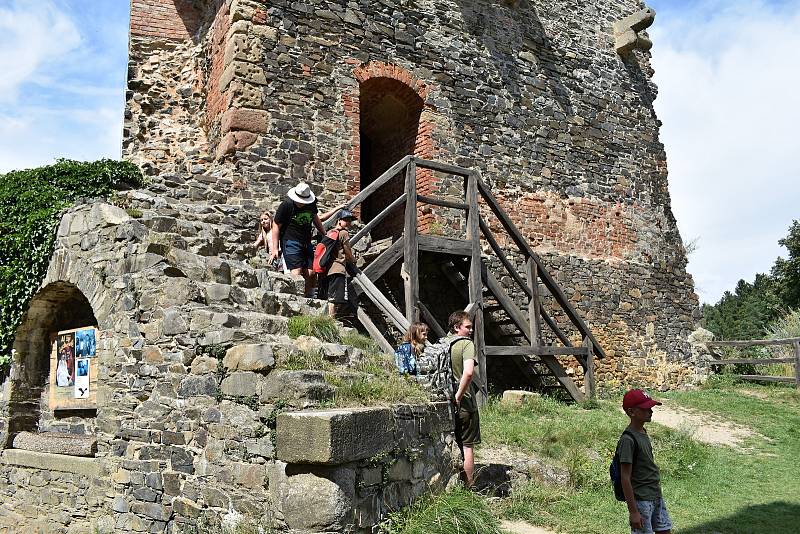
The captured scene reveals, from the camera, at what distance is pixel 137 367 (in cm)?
579

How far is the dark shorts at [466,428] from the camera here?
5.49m

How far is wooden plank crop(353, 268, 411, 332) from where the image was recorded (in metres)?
7.35

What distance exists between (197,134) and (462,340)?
6.42 metres

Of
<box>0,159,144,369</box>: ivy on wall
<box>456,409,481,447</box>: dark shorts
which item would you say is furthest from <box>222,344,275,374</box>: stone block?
<box>0,159,144,369</box>: ivy on wall

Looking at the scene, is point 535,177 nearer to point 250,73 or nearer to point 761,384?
point 250,73

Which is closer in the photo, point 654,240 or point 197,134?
point 197,134

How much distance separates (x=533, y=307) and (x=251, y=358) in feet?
20.9

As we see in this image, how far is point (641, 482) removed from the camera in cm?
419

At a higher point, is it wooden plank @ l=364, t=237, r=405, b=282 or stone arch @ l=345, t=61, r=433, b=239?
stone arch @ l=345, t=61, r=433, b=239

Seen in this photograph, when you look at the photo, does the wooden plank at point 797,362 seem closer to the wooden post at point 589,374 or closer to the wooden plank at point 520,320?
the wooden post at point 589,374

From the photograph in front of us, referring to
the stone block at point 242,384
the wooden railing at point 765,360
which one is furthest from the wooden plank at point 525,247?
the stone block at point 242,384

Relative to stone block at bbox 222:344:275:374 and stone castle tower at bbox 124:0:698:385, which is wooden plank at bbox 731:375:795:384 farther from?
stone block at bbox 222:344:275:374

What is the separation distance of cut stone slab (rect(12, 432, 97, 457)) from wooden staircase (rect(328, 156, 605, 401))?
10.4 ft

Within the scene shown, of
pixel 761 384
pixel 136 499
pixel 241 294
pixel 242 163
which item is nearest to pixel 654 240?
pixel 761 384
